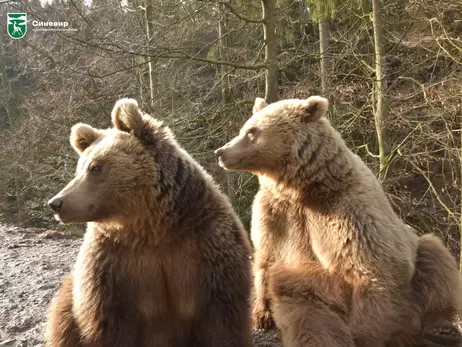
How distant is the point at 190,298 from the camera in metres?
Result: 2.69

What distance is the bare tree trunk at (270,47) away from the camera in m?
7.32

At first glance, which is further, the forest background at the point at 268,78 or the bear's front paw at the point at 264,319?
the forest background at the point at 268,78

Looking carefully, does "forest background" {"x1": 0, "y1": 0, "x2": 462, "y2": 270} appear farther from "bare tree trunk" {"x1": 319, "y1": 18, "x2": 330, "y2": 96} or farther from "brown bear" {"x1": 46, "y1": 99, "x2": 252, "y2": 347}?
"brown bear" {"x1": 46, "y1": 99, "x2": 252, "y2": 347}

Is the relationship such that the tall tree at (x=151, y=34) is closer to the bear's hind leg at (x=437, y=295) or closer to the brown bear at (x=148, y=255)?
the brown bear at (x=148, y=255)

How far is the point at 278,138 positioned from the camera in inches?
119

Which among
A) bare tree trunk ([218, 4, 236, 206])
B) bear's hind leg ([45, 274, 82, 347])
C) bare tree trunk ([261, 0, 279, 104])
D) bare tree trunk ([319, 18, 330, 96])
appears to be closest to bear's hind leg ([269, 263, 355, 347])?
bear's hind leg ([45, 274, 82, 347])

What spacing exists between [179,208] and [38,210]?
11954 mm

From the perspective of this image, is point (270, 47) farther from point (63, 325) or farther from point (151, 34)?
point (63, 325)

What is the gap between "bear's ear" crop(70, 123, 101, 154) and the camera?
2.88 metres

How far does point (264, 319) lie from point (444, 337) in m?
1.13

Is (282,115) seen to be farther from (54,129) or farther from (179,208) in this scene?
(54,129)

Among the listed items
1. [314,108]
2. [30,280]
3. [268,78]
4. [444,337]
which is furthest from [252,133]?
[268,78]

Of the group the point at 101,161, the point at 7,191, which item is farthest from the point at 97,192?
the point at 7,191

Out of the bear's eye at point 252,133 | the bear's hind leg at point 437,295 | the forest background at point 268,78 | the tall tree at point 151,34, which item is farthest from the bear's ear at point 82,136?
the tall tree at point 151,34
